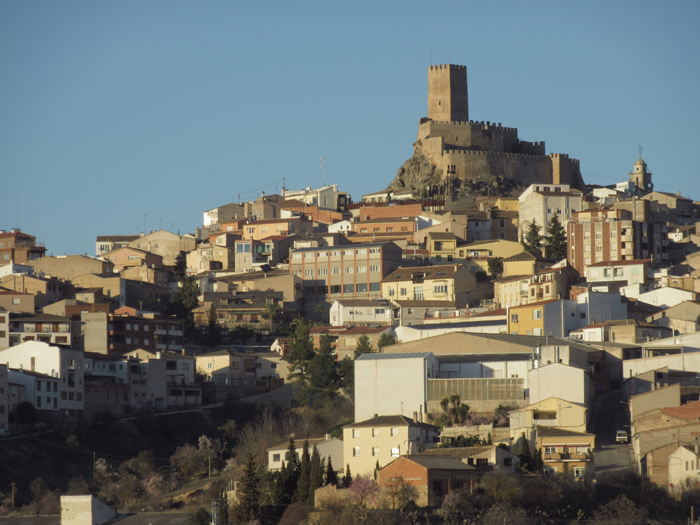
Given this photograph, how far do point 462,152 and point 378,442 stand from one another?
67855 mm

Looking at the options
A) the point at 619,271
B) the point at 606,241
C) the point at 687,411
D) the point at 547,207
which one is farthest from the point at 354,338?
the point at 547,207

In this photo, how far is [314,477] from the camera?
151 feet

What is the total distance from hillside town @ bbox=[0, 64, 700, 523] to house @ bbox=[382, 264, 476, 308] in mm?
156

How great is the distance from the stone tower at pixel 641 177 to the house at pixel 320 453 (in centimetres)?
8778

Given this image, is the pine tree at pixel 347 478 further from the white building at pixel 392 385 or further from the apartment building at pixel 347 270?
the apartment building at pixel 347 270

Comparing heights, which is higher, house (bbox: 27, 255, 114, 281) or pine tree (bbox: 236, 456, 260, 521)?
house (bbox: 27, 255, 114, 281)

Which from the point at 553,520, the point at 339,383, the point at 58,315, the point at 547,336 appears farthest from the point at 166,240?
the point at 553,520

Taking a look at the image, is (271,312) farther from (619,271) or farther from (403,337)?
(619,271)

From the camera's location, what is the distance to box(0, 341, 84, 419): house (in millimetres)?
64250


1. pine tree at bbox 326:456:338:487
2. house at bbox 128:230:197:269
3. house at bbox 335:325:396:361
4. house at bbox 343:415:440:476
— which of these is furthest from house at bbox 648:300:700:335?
house at bbox 128:230:197:269

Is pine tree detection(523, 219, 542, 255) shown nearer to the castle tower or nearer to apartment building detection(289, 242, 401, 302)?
apartment building detection(289, 242, 401, 302)

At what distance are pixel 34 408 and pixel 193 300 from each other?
875 inches

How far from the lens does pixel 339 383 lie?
67125mm

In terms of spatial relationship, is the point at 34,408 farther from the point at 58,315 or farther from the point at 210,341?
the point at 210,341
